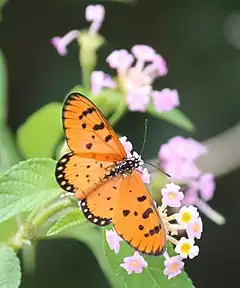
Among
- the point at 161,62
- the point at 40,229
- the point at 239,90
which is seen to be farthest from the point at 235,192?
the point at 40,229

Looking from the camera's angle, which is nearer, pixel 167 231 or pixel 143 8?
pixel 167 231

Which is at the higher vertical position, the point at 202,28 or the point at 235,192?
the point at 202,28

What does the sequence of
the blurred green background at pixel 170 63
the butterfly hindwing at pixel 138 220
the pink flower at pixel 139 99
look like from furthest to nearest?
the blurred green background at pixel 170 63 → the pink flower at pixel 139 99 → the butterfly hindwing at pixel 138 220

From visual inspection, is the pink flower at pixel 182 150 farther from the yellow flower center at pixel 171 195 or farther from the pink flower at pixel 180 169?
the yellow flower center at pixel 171 195

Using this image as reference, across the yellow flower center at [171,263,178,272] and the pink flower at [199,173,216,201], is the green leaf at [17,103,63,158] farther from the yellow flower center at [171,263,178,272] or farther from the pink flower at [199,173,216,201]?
the yellow flower center at [171,263,178,272]

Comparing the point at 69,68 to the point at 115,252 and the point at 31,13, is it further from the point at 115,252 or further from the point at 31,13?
the point at 115,252

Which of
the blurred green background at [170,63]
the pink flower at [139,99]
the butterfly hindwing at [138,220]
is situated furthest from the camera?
the blurred green background at [170,63]

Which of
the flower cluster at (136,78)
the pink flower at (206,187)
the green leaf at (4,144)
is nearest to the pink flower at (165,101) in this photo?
the flower cluster at (136,78)
